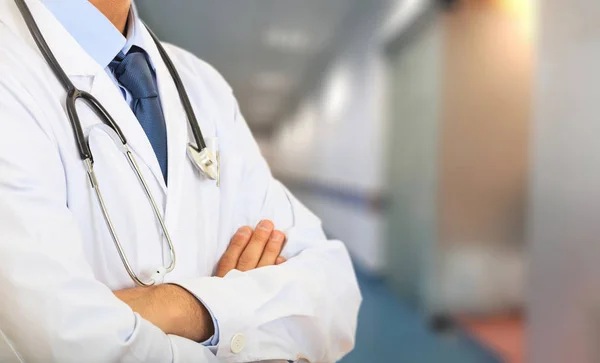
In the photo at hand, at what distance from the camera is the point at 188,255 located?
2.55 feet

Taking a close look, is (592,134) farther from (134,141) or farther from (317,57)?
(134,141)

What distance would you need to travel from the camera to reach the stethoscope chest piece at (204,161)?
798 millimetres

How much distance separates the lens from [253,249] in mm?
841

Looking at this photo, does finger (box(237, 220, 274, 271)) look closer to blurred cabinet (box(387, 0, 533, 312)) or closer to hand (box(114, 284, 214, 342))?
hand (box(114, 284, 214, 342))

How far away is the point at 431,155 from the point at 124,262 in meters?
2.39

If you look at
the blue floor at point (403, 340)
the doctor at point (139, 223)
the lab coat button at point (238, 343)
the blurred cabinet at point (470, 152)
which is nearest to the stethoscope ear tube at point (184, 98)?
the doctor at point (139, 223)

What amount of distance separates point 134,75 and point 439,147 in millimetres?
2228

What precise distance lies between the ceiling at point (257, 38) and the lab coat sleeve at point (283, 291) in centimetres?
12

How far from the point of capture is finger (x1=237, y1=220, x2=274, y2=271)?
2.72 feet

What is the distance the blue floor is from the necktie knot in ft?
3.80

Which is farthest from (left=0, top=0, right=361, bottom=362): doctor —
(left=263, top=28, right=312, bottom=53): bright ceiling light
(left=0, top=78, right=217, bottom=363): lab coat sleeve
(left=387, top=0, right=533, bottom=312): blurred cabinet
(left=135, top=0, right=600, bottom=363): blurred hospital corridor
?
(left=387, top=0, right=533, bottom=312): blurred cabinet

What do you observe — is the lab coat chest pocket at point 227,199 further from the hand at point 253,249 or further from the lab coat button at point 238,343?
the lab coat button at point 238,343

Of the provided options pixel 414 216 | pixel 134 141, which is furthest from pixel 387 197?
pixel 134 141

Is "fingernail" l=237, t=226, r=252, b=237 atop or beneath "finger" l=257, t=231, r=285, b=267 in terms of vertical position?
atop
